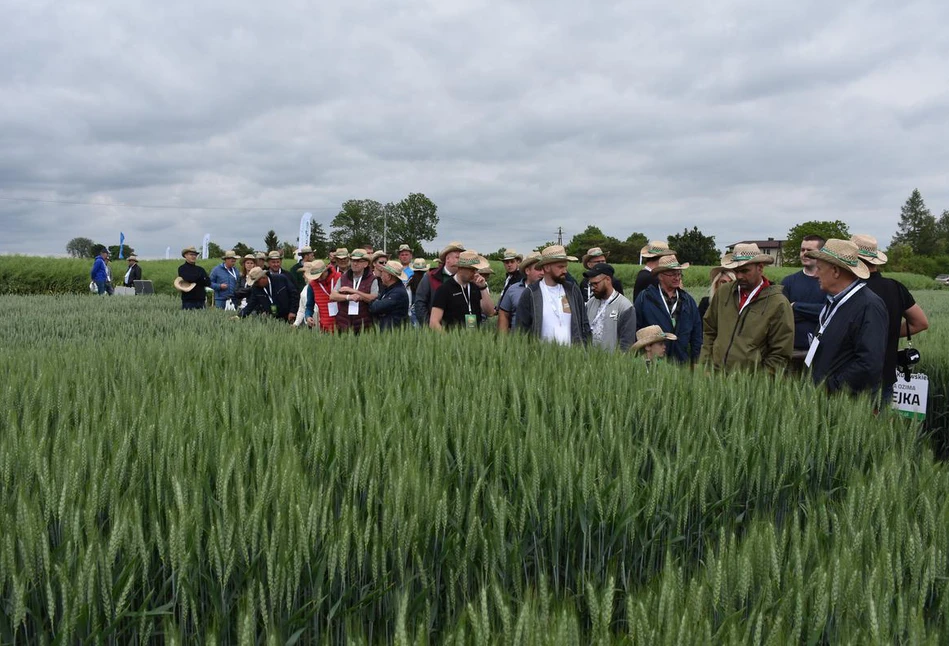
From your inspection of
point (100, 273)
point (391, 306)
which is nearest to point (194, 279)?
point (391, 306)

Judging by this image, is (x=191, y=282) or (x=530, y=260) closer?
(x=530, y=260)

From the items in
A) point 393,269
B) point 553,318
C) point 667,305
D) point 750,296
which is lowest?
point 553,318

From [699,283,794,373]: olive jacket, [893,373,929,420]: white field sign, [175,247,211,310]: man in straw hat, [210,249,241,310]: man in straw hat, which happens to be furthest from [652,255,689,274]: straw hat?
[210,249,241,310]: man in straw hat

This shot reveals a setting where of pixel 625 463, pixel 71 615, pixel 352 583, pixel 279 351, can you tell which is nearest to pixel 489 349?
pixel 279 351

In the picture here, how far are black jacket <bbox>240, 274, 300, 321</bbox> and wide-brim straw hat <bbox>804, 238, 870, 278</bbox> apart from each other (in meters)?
7.90

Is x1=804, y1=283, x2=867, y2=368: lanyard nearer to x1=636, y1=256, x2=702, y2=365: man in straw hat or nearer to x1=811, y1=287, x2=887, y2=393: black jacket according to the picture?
x1=811, y1=287, x2=887, y2=393: black jacket

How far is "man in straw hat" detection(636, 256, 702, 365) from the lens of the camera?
6215 millimetres

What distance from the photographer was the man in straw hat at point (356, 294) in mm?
7871

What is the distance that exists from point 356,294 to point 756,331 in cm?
443

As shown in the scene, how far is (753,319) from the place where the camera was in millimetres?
5070

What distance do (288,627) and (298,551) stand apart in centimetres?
17

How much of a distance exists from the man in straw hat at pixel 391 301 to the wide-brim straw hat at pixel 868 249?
14.4ft

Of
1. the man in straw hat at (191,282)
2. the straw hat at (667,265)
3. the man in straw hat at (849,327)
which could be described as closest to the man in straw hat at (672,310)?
the straw hat at (667,265)

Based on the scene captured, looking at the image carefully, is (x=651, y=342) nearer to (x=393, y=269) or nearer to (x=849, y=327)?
(x=849, y=327)
